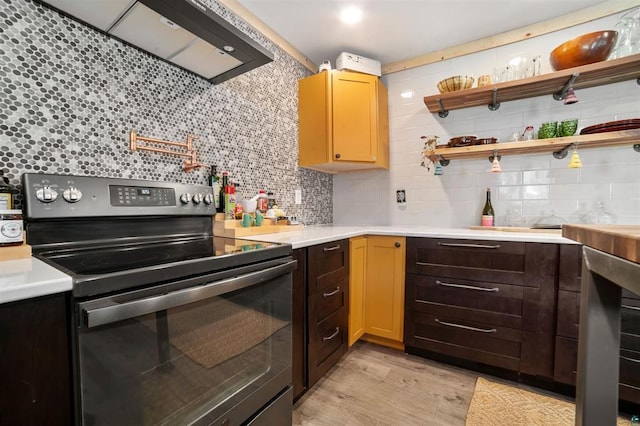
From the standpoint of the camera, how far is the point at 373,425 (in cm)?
138

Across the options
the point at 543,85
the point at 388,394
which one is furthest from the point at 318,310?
the point at 543,85

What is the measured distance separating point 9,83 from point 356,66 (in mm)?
2165

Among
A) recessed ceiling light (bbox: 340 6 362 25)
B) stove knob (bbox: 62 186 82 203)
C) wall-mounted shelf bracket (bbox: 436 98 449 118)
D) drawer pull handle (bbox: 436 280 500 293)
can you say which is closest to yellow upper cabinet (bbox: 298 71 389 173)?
recessed ceiling light (bbox: 340 6 362 25)

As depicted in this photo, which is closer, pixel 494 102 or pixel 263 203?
pixel 263 203

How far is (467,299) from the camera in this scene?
1798 mm

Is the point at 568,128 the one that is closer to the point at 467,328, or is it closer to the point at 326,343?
the point at 467,328

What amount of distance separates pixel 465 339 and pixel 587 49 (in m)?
2.00

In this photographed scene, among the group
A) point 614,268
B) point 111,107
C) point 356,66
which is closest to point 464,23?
point 356,66

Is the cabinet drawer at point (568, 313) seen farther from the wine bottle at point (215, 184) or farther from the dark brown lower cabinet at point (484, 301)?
the wine bottle at point (215, 184)

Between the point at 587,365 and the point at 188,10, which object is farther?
the point at 188,10

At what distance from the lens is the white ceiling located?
190 cm

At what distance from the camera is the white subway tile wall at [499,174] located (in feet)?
6.32

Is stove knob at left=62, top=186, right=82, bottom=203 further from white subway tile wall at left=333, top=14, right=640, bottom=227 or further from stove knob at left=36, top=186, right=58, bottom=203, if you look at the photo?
white subway tile wall at left=333, top=14, right=640, bottom=227

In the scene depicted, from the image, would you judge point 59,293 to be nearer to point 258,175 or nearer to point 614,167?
point 258,175
